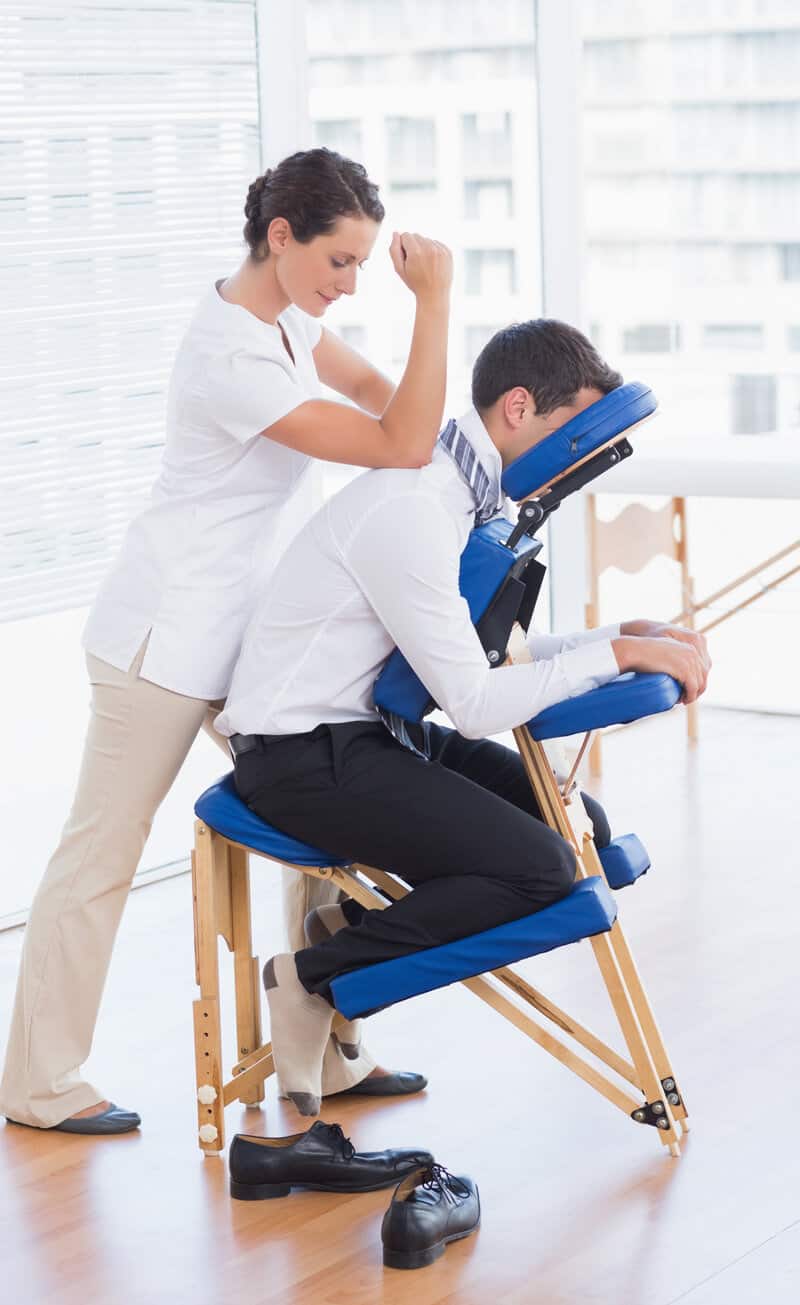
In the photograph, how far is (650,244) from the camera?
4.84 m

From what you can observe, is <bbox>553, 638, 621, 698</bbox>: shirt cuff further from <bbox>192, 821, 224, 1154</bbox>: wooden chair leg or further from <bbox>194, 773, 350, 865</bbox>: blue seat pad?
<bbox>192, 821, 224, 1154</bbox>: wooden chair leg

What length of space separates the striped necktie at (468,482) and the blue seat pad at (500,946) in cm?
24

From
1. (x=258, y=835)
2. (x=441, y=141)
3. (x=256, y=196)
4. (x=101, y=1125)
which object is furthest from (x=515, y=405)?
(x=441, y=141)

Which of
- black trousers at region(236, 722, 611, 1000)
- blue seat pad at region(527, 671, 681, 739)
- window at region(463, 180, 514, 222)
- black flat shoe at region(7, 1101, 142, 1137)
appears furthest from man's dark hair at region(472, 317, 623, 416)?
window at region(463, 180, 514, 222)

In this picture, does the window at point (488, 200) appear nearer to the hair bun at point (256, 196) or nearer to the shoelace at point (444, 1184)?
the hair bun at point (256, 196)

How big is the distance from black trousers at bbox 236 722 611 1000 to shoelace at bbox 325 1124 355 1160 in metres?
0.19

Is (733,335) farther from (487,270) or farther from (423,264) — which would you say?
(423,264)

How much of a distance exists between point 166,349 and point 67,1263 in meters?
1.94

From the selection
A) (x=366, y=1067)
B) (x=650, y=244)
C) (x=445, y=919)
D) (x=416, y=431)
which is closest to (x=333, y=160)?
(x=416, y=431)

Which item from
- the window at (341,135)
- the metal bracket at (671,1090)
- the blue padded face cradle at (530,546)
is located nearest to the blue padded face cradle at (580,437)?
the blue padded face cradle at (530,546)

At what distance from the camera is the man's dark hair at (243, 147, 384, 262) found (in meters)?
2.36

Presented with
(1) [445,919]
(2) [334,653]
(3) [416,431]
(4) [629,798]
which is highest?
(3) [416,431]

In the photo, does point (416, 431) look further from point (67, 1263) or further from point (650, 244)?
point (650, 244)

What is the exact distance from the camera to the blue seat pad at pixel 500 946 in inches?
88.3
